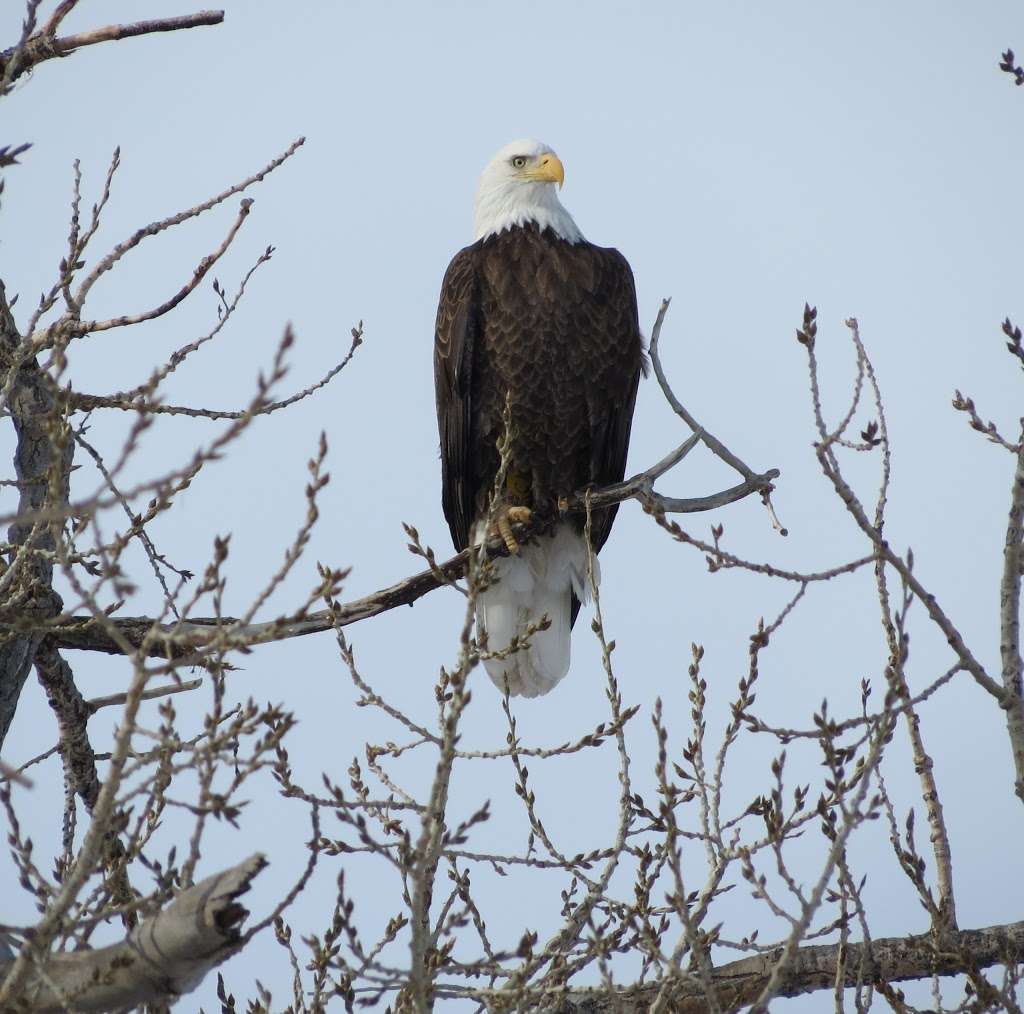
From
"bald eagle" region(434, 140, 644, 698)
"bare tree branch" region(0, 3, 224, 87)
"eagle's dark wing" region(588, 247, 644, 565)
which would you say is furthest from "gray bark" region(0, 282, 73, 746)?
"eagle's dark wing" region(588, 247, 644, 565)

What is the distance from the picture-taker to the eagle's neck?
5.50m

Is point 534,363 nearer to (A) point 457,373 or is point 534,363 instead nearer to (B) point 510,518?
(A) point 457,373

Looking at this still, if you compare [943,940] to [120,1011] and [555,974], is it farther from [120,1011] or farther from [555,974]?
[120,1011]

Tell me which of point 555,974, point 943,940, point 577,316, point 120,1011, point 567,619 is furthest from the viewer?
point 567,619

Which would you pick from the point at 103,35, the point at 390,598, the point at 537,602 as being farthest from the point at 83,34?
the point at 537,602

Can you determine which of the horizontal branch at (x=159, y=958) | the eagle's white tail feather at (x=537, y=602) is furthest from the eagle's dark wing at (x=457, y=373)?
the horizontal branch at (x=159, y=958)

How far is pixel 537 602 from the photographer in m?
5.87

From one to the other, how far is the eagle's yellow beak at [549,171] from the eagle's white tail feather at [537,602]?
1.50 meters

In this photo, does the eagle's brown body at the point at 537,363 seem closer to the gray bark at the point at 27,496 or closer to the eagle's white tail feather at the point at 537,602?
the eagle's white tail feather at the point at 537,602

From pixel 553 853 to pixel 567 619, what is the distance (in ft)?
9.13

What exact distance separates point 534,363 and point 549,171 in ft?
3.62

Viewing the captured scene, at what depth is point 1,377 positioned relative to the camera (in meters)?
3.60

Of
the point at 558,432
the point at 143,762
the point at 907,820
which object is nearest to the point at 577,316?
the point at 558,432

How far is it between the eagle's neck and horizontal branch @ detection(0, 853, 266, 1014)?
3.85 m
